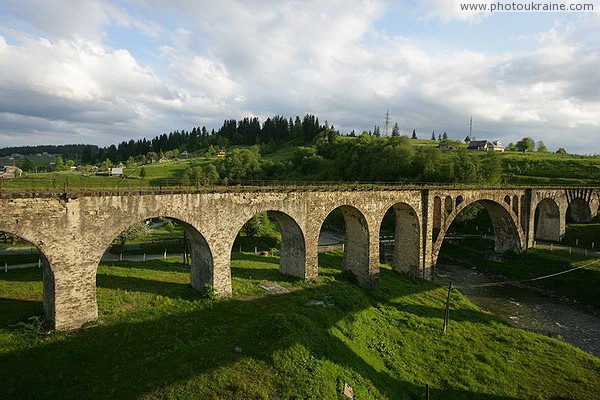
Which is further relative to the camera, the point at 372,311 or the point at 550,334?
the point at 550,334

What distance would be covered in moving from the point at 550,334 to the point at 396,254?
15.8 meters

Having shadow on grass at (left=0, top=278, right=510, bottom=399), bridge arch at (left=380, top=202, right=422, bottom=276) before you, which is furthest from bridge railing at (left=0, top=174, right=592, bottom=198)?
bridge arch at (left=380, top=202, right=422, bottom=276)

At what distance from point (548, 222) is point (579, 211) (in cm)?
833

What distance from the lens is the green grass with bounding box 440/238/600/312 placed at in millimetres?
37375

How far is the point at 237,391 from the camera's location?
50.5 ft

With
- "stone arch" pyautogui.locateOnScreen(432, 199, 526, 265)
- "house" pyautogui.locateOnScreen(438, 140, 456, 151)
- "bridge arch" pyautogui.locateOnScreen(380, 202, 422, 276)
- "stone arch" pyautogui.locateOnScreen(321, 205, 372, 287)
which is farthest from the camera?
"house" pyautogui.locateOnScreen(438, 140, 456, 151)

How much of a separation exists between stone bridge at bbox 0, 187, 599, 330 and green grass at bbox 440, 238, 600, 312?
12.6 feet

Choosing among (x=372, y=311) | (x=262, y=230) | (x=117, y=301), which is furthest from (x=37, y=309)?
(x=262, y=230)

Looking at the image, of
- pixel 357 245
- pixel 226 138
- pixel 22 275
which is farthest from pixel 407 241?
pixel 226 138

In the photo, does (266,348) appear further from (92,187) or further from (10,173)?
(10,173)

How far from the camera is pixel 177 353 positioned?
57.5ft

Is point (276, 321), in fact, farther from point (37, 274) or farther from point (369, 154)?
point (369, 154)

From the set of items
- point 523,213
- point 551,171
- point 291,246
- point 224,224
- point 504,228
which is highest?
point 551,171

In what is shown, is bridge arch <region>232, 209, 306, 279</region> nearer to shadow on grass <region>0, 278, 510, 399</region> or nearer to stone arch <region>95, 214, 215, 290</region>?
shadow on grass <region>0, 278, 510, 399</region>
